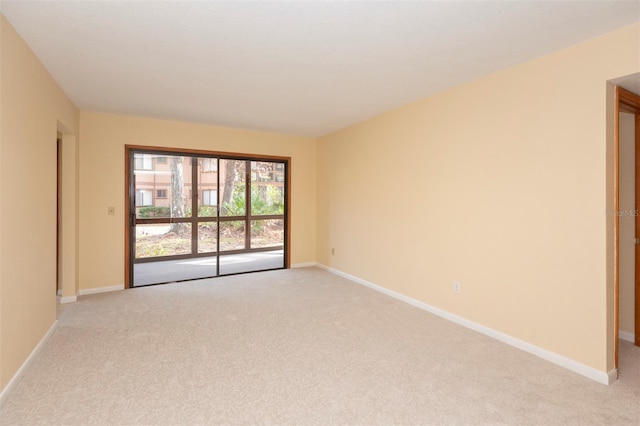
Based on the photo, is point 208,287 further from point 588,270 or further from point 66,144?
point 588,270

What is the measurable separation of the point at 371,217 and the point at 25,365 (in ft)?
12.9

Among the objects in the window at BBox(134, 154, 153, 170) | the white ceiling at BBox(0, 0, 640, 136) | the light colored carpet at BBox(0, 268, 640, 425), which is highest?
the white ceiling at BBox(0, 0, 640, 136)

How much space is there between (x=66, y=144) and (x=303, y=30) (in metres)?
3.58

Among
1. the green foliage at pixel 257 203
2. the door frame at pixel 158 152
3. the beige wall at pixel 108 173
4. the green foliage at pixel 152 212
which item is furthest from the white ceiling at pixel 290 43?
the green foliage at pixel 257 203

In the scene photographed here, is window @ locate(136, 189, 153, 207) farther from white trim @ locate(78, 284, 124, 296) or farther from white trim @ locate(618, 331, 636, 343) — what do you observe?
white trim @ locate(618, 331, 636, 343)

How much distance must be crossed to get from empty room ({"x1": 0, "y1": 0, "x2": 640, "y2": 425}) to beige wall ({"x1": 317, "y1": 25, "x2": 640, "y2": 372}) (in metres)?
0.02

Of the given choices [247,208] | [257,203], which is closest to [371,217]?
[257,203]

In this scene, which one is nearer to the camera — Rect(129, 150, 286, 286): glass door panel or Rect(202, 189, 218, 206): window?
Rect(129, 150, 286, 286): glass door panel

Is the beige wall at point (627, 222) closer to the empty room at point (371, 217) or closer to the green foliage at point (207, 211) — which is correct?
the empty room at point (371, 217)

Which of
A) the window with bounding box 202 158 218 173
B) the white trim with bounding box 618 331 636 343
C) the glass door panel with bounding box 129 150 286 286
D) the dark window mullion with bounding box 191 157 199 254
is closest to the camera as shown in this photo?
the white trim with bounding box 618 331 636 343

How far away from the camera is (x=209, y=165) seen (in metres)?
5.68

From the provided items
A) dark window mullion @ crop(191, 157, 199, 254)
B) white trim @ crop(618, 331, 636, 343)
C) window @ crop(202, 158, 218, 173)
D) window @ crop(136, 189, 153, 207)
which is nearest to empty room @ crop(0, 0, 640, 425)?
white trim @ crop(618, 331, 636, 343)

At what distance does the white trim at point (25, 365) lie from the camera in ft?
6.70

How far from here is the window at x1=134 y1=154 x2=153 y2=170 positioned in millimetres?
4871
